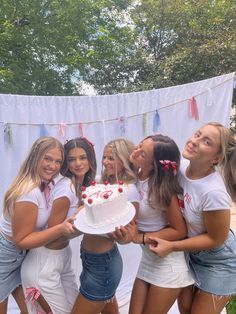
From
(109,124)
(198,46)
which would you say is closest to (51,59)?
(198,46)

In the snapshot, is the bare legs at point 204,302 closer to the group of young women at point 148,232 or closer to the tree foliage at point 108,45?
Answer: the group of young women at point 148,232

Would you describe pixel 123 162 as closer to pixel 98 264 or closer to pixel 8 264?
pixel 98 264

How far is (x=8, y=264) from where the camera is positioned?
186 cm

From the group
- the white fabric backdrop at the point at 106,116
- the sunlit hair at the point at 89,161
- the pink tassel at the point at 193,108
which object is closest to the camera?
the sunlit hair at the point at 89,161

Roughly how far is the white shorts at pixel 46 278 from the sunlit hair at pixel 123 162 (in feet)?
1.48

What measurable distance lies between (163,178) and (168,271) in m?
0.44

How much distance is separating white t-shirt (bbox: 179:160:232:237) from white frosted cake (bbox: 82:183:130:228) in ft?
0.93

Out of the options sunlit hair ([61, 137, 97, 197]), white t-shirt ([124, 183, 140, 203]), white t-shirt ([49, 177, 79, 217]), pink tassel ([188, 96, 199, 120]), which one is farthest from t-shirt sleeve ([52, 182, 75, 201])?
pink tassel ([188, 96, 199, 120])

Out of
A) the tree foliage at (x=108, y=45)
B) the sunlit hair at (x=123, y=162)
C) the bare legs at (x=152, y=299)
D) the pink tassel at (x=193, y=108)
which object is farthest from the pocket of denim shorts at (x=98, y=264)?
the tree foliage at (x=108, y=45)

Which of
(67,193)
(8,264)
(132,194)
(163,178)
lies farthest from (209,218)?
(8,264)

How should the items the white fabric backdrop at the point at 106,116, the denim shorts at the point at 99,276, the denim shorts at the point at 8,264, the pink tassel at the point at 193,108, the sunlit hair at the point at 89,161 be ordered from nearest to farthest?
the denim shorts at the point at 99,276 → the denim shorts at the point at 8,264 → the sunlit hair at the point at 89,161 → the white fabric backdrop at the point at 106,116 → the pink tassel at the point at 193,108

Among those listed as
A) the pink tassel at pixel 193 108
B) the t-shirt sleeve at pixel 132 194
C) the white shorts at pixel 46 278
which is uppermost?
the pink tassel at pixel 193 108

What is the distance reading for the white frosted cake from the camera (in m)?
1.54

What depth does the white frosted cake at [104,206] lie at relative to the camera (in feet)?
5.04
